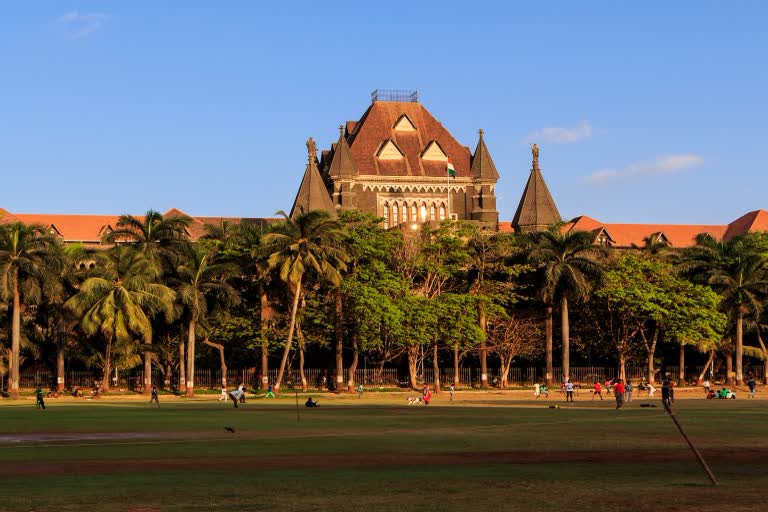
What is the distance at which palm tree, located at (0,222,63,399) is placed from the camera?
68.0 meters

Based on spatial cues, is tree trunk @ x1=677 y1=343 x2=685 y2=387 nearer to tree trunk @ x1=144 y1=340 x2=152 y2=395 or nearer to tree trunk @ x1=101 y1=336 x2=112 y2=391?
tree trunk @ x1=144 y1=340 x2=152 y2=395

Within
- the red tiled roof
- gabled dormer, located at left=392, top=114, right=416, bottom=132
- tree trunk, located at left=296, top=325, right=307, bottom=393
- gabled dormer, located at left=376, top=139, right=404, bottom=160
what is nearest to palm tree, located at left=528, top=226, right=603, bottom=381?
tree trunk, located at left=296, top=325, right=307, bottom=393

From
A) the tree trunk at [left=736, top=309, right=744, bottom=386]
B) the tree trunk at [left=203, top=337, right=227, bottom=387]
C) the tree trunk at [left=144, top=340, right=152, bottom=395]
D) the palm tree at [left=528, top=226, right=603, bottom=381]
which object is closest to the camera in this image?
the tree trunk at [left=144, top=340, right=152, bottom=395]

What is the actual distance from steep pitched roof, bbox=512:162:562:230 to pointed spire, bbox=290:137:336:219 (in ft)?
71.0

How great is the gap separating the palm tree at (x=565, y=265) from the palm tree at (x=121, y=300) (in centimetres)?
2724

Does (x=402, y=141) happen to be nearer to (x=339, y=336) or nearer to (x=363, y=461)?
(x=339, y=336)

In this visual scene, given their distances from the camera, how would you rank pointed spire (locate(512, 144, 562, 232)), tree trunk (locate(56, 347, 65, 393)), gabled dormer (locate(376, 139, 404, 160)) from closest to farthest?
tree trunk (locate(56, 347, 65, 393)) → pointed spire (locate(512, 144, 562, 232)) → gabled dormer (locate(376, 139, 404, 160))

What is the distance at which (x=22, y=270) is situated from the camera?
224 feet

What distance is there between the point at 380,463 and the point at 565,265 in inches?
2181

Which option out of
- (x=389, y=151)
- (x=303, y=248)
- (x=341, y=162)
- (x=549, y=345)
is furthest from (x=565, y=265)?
A: (x=389, y=151)

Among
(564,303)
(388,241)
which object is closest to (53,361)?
(388,241)

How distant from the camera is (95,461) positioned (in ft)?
84.0

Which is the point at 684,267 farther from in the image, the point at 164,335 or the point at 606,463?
the point at 606,463

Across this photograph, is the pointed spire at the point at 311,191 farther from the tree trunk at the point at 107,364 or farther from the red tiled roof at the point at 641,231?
the red tiled roof at the point at 641,231
